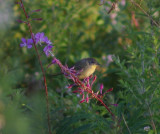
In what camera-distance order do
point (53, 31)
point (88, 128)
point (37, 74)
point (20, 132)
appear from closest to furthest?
point (20, 132)
point (88, 128)
point (37, 74)
point (53, 31)

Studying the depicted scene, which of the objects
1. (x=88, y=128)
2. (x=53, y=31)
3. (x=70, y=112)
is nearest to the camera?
(x=88, y=128)

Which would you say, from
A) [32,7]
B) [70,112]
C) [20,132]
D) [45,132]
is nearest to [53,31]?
[32,7]

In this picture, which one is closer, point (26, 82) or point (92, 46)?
point (26, 82)

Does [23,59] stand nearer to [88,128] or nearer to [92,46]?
[92,46]

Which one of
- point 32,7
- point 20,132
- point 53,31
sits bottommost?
point 20,132

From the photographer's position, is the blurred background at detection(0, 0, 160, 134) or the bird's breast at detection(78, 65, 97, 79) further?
the bird's breast at detection(78, 65, 97, 79)

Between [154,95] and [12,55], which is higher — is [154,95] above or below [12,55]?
below

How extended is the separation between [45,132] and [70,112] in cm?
84

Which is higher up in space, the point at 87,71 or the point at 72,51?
the point at 72,51

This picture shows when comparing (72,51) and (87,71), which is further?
(72,51)

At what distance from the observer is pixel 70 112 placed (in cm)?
337

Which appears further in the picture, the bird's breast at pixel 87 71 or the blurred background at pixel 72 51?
the bird's breast at pixel 87 71

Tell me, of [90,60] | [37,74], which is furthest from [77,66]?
[37,74]

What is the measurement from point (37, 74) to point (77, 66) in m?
0.91
